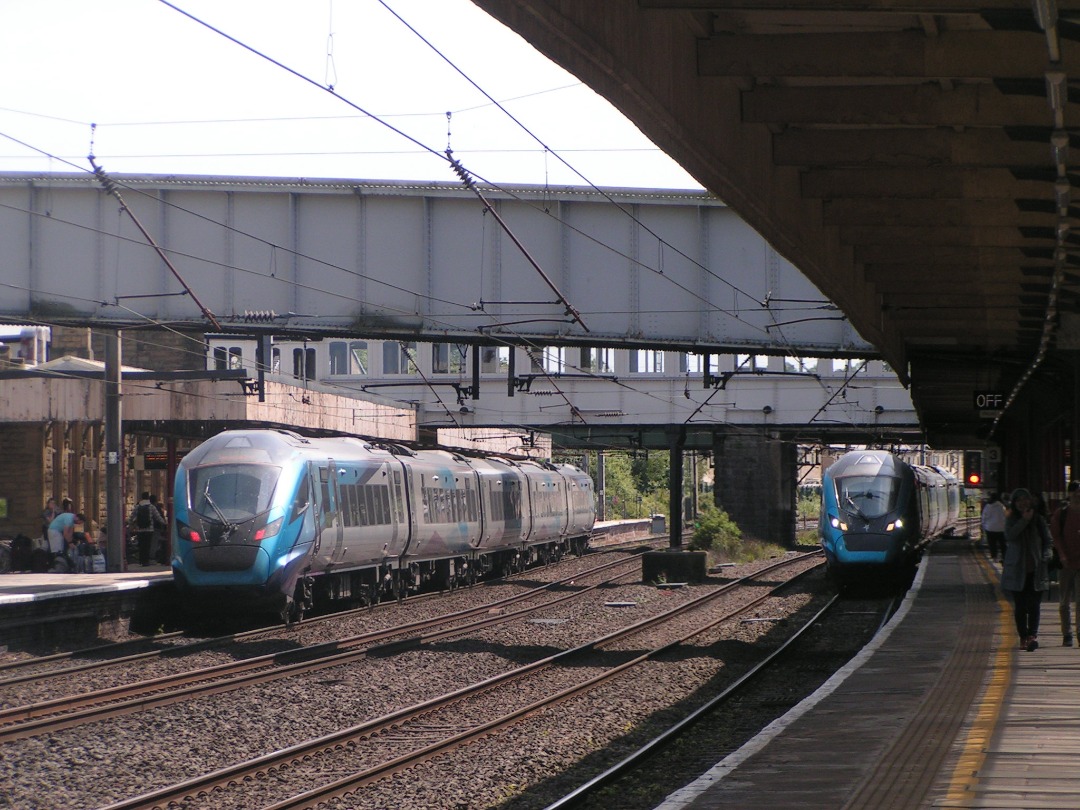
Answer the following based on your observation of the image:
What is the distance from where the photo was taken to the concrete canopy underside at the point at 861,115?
6.85m

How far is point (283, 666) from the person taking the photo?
16.3m

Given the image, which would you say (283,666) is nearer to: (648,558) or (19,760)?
(19,760)

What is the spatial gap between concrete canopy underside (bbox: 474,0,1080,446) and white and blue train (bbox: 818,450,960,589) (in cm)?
1218

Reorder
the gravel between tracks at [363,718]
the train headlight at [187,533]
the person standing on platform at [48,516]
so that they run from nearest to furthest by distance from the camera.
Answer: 1. the gravel between tracks at [363,718]
2. the train headlight at [187,533]
3. the person standing on platform at [48,516]

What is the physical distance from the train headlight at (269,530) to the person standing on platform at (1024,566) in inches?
406

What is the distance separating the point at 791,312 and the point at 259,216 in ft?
32.1

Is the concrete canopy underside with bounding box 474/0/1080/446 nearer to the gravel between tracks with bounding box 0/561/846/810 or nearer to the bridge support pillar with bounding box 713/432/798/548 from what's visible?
the gravel between tracks with bounding box 0/561/846/810

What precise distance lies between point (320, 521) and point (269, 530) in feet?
5.36

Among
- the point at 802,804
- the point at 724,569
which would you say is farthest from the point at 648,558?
the point at 802,804

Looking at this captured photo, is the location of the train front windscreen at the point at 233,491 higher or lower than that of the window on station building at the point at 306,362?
lower

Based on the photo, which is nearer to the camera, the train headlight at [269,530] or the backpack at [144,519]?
the train headlight at [269,530]

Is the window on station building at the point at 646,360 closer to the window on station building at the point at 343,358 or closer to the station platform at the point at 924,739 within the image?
the window on station building at the point at 343,358

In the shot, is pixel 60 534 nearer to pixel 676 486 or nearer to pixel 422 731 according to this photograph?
pixel 422 731

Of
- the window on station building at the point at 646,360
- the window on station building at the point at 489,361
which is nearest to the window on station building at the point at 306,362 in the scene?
the window on station building at the point at 489,361
